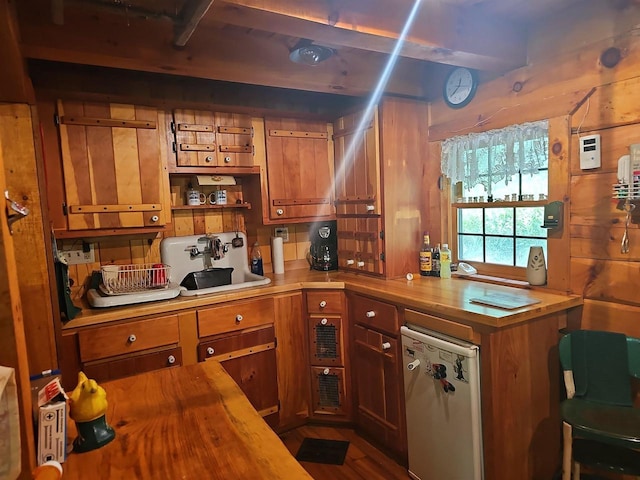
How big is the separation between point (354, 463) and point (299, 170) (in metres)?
1.87

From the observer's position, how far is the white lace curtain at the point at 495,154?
213 cm

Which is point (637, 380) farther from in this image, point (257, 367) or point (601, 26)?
point (257, 367)

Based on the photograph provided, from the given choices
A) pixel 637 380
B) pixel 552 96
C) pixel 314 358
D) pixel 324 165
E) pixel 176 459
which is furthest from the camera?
pixel 324 165

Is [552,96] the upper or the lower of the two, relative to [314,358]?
upper

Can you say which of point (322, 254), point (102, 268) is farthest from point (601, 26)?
point (102, 268)

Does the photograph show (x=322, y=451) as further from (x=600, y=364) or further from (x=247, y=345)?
(x=600, y=364)

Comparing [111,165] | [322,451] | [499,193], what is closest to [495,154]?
[499,193]

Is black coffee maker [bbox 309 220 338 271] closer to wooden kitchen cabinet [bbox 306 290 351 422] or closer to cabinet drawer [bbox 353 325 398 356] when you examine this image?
wooden kitchen cabinet [bbox 306 290 351 422]

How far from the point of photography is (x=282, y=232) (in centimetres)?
321

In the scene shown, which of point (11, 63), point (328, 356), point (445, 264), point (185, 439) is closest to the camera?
point (185, 439)

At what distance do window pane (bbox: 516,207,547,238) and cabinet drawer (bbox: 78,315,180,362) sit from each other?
1967 millimetres

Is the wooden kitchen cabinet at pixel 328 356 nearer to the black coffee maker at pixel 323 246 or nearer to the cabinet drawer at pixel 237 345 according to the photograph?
the cabinet drawer at pixel 237 345

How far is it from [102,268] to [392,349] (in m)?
1.71

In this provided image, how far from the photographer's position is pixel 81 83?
2.44m
